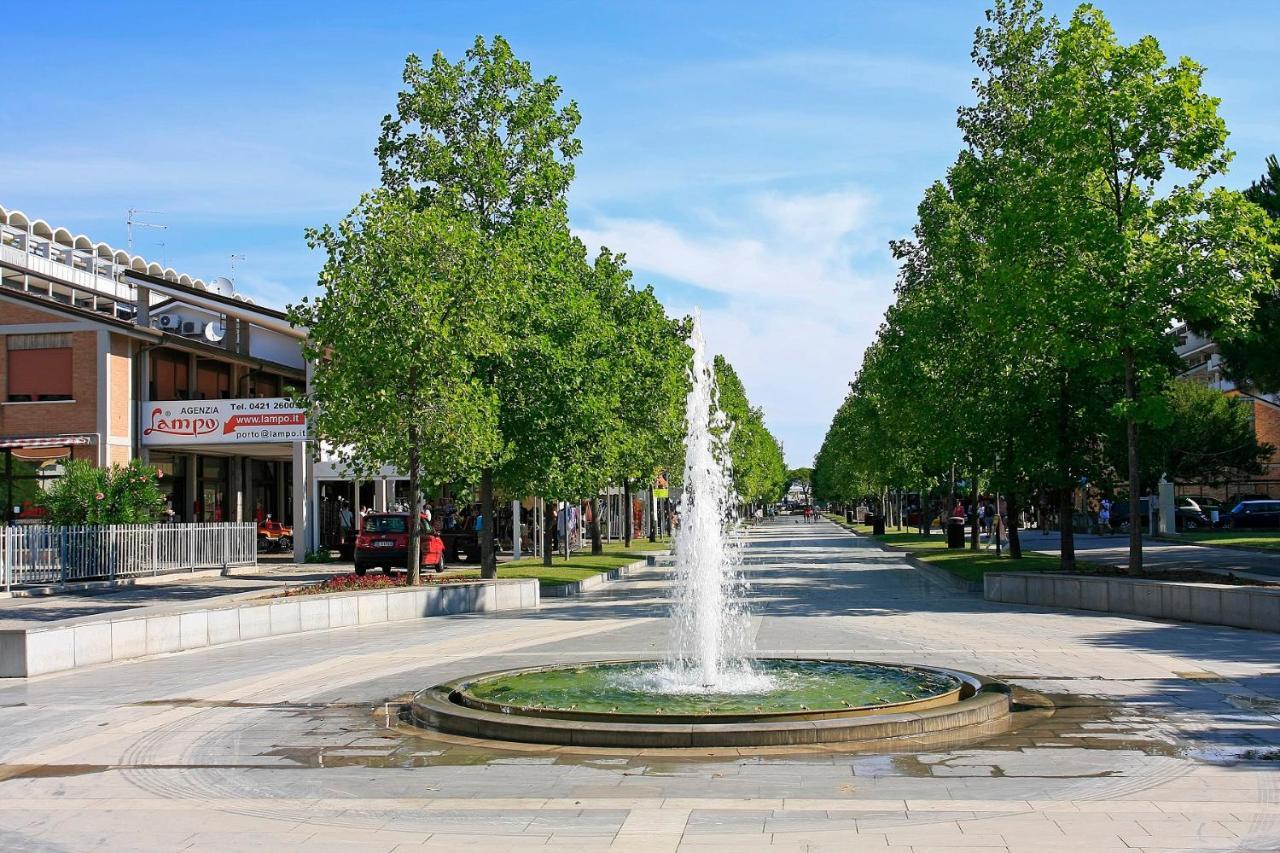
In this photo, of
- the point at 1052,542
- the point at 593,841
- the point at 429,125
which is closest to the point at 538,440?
the point at 429,125

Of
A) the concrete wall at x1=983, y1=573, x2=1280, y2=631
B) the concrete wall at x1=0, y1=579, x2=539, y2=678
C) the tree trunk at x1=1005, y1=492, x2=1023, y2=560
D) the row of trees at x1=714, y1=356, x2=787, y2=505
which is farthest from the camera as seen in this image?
the row of trees at x1=714, y1=356, x2=787, y2=505

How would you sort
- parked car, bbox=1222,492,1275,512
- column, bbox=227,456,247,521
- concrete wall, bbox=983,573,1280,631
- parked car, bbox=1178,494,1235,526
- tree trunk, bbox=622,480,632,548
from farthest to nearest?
parked car, bbox=1222,492,1275,512, parked car, bbox=1178,494,1235,526, tree trunk, bbox=622,480,632,548, column, bbox=227,456,247,521, concrete wall, bbox=983,573,1280,631

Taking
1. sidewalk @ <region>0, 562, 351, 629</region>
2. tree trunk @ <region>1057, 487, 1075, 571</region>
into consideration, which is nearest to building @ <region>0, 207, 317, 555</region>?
sidewalk @ <region>0, 562, 351, 629</region>

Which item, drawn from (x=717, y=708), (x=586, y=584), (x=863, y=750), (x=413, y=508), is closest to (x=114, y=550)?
(x=413, y=508)

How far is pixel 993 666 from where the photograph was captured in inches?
559

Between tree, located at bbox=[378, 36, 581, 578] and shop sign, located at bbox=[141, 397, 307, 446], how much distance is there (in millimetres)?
12282

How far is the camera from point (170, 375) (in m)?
41.9

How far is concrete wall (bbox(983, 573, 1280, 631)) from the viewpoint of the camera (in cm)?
1773

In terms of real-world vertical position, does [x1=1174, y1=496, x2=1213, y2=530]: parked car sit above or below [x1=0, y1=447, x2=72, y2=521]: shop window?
below

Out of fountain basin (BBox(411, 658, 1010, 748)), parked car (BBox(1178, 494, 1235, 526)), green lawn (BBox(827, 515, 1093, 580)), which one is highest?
parked car (BBox(1178, 494, 1235, 526))

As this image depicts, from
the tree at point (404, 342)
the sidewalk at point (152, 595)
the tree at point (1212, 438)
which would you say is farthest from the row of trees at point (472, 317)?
the tree at point (1212, 438)

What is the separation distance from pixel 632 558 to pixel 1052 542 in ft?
54.2

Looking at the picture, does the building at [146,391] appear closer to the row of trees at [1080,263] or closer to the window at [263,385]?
the window at [263,385]

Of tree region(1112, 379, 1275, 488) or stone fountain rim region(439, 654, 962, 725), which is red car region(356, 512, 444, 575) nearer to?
stone fountain rim region(439, 654, 962, 725)
